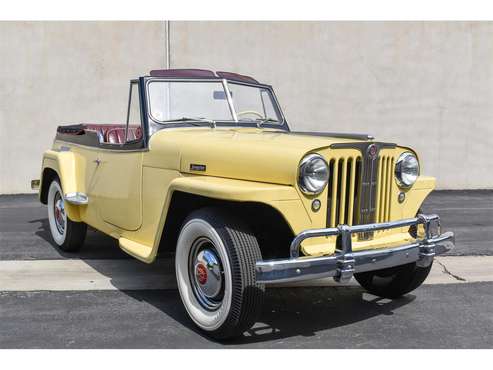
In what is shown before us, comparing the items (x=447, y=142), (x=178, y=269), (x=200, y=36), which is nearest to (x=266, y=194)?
(x=178, y=269)

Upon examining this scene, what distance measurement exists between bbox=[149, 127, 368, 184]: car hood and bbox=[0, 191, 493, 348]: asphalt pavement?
3.42ft

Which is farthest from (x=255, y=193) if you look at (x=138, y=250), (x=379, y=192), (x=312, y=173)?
(x=138, y=250)

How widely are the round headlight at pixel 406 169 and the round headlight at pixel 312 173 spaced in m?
0.78

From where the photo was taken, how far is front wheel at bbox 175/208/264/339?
3.08m

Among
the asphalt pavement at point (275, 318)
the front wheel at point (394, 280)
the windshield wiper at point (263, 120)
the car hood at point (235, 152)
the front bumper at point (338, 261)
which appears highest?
the windshield wiper at point (263, 120)

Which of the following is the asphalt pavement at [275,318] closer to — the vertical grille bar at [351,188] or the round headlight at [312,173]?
the vertical grille bar at [351,188]

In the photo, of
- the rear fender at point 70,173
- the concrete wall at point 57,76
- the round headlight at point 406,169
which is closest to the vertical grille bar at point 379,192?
the round headlight at point 406,169

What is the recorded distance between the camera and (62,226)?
5.88 metres

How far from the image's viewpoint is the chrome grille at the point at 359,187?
3340mm

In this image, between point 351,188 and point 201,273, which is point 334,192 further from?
point 201,273

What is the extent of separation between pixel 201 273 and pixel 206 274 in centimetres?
6

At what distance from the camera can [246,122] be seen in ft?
15.3

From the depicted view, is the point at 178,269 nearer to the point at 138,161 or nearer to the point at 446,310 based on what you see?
the point at 138,161

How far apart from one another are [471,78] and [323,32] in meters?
3.24
